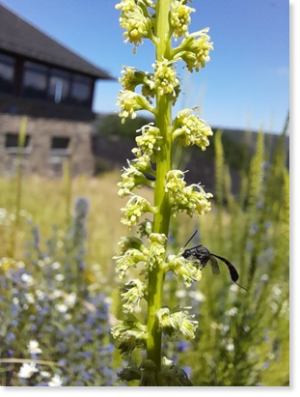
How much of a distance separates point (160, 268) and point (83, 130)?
0.87m

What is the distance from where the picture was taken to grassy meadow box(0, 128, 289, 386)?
0.84 m

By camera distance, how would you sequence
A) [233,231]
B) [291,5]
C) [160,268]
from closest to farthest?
[160,268] → [291,5] → [233,231]

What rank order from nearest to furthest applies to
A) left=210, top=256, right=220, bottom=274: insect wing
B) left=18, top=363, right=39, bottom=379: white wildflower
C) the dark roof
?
1. left=210, top=256, right=220, bottom=274: insect wing
2. left=18, top=363, right=39, bottom=379: white wildflower
3. the dark roof

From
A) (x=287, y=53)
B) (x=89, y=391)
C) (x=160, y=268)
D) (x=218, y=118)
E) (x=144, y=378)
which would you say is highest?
(x=287, y=53)

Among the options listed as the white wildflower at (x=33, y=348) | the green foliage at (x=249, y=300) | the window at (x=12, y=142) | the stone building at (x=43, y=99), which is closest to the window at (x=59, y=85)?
the stone building at (x=43, y=99)

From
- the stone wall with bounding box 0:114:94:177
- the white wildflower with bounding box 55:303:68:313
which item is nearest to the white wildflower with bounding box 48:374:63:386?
the white wildflower with bounding box 55:303:68:313

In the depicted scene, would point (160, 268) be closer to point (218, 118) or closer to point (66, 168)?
point (218, 118)

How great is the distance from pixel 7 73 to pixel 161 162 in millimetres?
676

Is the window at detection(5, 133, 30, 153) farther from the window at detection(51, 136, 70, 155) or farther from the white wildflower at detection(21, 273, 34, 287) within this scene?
the white wildflower at detection(21, 273, 34, 287)

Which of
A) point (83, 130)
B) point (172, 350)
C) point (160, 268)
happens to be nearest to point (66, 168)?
point (83, 130)

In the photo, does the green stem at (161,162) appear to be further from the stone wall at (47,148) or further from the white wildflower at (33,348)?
the stone wall at (47,148)

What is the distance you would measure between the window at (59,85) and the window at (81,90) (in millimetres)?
17

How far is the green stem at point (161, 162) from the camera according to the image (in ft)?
1.48

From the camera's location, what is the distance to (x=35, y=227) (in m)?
1.05
